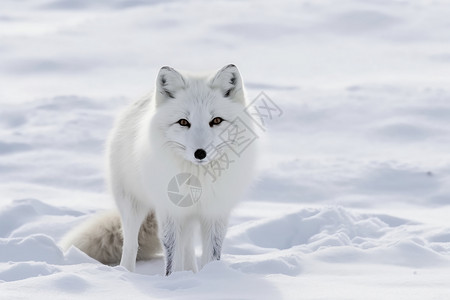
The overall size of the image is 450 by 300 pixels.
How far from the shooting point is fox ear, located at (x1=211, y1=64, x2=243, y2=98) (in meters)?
3.54

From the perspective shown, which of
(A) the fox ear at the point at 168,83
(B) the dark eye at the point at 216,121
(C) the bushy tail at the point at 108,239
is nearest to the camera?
(B) the dark eye at the point at 216,121

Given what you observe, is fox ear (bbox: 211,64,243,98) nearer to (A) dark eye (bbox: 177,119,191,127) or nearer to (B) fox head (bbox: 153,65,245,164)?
(B) fox head (bbox: 153,65,245,164)

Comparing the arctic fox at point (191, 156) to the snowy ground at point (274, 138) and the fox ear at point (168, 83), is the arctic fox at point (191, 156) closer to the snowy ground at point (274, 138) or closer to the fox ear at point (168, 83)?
the fox ear at point (168, 83)

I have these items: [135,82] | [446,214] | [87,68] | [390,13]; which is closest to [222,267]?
[446,214]

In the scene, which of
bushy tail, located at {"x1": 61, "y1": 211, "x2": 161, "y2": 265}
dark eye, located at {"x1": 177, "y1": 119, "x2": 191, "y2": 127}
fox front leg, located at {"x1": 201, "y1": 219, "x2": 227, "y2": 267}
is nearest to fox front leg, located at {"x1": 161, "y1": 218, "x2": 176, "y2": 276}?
fox front leg, located at {"x1": 201, "y1": 219, "x2": 227, "y2": 267}

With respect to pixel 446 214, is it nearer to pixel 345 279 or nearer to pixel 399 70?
pixel 345 279

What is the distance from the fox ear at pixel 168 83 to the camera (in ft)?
11.6

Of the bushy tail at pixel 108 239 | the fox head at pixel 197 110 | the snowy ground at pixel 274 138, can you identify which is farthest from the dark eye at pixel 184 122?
the bushy tail at pixel 108 239

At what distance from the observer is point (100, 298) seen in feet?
9.11

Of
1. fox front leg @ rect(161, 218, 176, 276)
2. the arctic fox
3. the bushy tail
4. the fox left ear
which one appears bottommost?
the bushy tail

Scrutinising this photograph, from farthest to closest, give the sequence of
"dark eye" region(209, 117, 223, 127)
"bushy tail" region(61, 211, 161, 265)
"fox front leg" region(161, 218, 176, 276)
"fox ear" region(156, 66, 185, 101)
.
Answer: "bushy tail" region(61, 211, 161, 265), "fox front leg" region(161, 218, 176, 276), "fox ear" region(156, 66, 185, 101), "dark eye" region(209, 117, 223, 127)

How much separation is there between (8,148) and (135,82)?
9.77 ft

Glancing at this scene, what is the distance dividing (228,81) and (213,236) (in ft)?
2.49

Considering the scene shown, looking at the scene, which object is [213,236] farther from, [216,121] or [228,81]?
[228,81]
